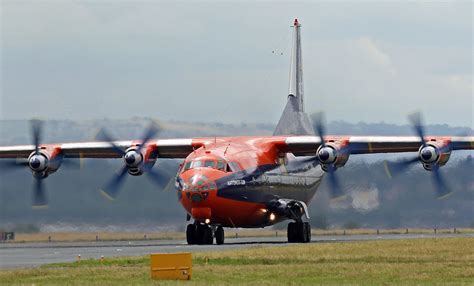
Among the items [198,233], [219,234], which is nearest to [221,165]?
[198,233]

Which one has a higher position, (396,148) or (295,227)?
(396,148)

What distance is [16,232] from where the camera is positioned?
5553 centimetres

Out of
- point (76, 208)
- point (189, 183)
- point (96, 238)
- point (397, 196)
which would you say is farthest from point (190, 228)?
point (397, 196)

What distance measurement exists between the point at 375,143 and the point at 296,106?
10528 mm

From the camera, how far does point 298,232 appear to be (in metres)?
52.3

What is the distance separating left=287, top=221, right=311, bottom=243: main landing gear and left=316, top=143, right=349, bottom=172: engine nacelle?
3343 millimetres

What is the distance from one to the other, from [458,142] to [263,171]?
8.46 meters

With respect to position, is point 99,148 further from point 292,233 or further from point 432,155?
point 432,155

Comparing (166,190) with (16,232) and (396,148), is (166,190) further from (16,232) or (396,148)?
(396,148)

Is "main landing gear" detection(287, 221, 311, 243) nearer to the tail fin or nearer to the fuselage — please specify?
the fuselage

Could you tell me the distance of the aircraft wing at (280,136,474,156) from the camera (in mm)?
50562

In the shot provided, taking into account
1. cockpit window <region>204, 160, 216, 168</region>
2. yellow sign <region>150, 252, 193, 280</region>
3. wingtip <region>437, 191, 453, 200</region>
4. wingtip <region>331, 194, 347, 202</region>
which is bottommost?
yellow sign <region>150, 252, 193, 280</region>

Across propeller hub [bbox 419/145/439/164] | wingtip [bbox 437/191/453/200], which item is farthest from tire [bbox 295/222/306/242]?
wingtip [bbox 437/191/453/200]

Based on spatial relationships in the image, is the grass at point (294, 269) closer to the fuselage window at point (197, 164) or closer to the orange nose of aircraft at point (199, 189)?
the orange nose of aircraft at point (199, 189)
